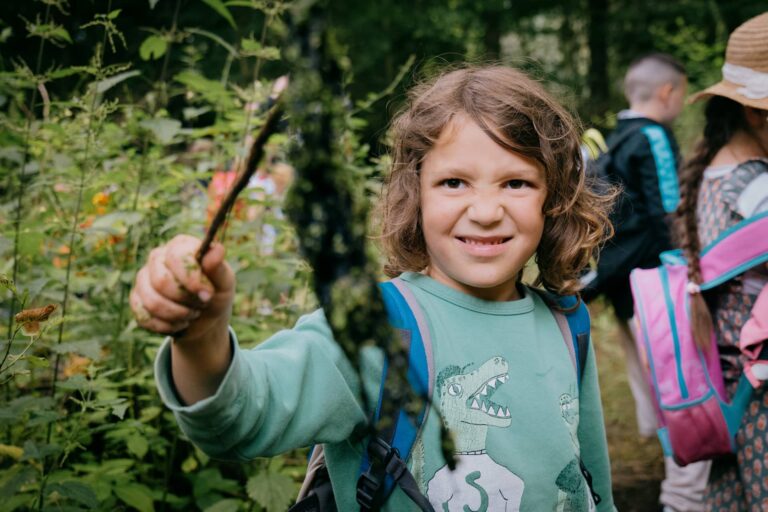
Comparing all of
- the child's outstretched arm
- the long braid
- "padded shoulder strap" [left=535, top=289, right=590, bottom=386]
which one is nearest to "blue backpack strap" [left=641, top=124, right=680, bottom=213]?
the long braid

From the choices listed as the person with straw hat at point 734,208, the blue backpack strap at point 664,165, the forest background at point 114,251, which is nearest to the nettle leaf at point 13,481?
the forest background at point 114,251

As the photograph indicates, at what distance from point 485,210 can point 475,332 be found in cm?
28

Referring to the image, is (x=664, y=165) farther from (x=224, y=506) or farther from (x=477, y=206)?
(x=224, y=506)

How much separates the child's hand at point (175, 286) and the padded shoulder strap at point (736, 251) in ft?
6.76

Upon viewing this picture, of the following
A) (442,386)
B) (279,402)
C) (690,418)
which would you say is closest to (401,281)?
(442,386)

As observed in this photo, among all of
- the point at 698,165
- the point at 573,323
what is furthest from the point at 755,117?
the point at 573,323

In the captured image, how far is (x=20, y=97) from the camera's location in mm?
2328

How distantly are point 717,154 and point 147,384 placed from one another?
2253 millimetres

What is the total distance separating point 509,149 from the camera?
65.9 inches

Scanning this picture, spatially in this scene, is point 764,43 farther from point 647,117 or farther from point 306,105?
point 306,105

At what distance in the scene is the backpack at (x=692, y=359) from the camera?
246 centimetres

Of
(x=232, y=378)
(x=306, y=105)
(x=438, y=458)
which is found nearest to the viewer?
(x=306, y=105)

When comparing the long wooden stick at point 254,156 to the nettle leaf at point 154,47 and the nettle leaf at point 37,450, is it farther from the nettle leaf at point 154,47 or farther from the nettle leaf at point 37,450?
the nettle leaf at point 154,47

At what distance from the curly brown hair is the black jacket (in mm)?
2470
